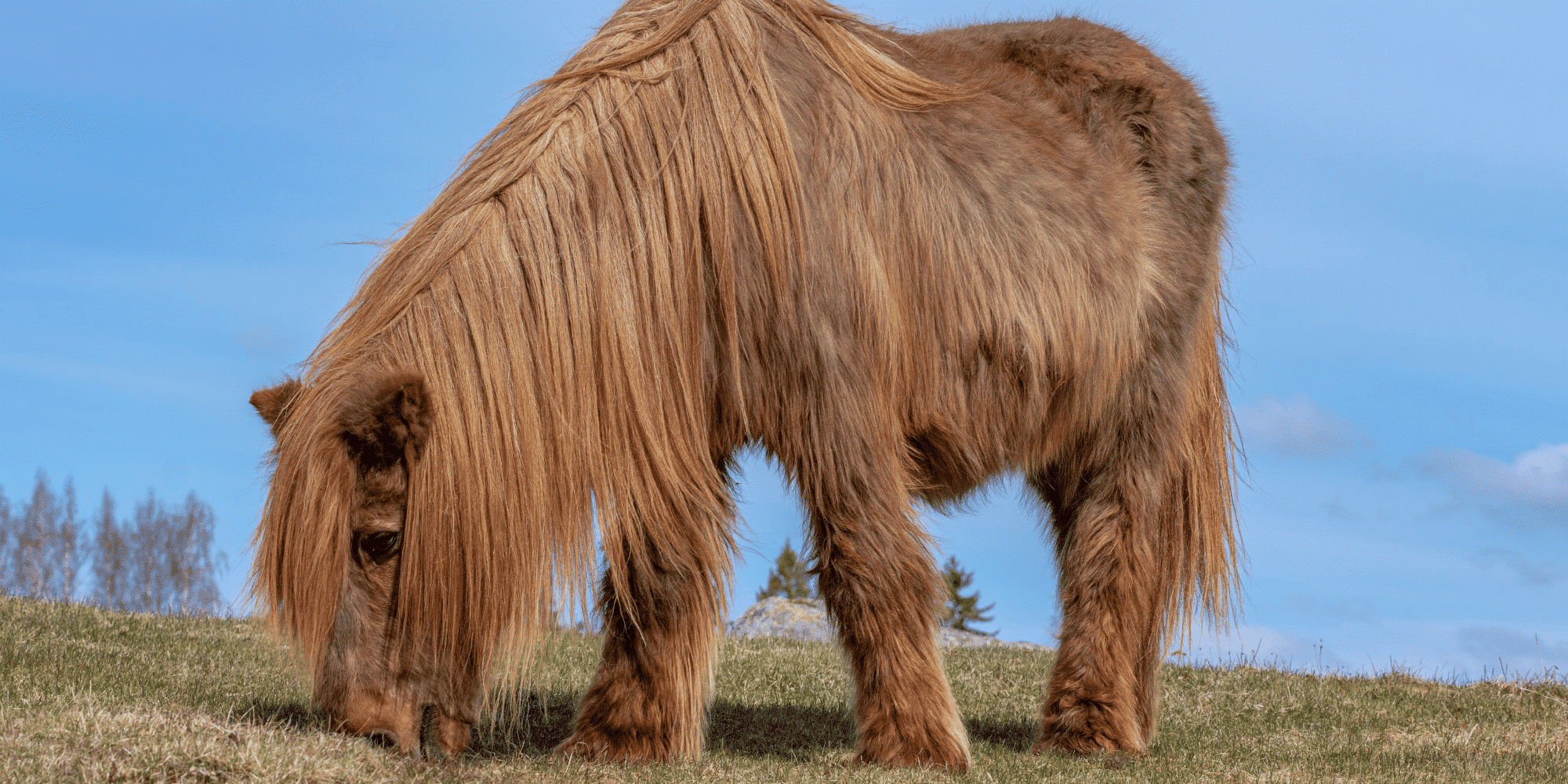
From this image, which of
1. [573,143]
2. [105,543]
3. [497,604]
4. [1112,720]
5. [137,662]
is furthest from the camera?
[105,543]

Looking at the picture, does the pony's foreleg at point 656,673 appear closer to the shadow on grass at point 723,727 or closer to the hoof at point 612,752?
the hoof at point 612,752

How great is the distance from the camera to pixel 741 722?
257 inches

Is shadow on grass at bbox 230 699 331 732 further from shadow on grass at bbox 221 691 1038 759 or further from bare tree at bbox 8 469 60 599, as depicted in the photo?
bare tree at bbox 8 469 60 599

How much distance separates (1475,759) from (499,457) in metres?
5.45

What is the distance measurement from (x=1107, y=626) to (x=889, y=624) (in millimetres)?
1810

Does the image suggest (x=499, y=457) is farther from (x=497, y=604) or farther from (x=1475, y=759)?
(x=1475, y=759)

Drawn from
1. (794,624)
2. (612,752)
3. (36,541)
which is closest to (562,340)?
(612,752)

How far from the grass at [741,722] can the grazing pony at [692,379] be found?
0.94ft

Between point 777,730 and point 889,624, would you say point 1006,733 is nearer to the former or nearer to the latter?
point 777,730

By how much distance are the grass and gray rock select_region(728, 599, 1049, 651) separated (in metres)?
1.98

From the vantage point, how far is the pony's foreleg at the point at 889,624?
4.81m

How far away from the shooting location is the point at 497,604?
4309 mm

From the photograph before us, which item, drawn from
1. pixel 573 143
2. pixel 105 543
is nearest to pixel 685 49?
pixel 573 143

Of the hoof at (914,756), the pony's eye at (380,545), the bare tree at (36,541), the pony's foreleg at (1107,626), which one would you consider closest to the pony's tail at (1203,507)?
the pony's foreleg at (1107,626)
